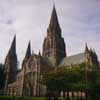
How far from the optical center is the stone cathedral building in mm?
51000

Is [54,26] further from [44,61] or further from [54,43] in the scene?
[44,61]

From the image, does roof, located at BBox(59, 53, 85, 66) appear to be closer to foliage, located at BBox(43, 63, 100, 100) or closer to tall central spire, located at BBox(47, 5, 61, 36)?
tall central spire, located at BBox(47, 5, 61, 36)

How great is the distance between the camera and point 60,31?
7238 cm

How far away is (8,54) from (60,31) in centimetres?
3452

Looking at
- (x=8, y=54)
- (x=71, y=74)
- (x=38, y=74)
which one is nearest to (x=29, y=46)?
(x=8, y=54)

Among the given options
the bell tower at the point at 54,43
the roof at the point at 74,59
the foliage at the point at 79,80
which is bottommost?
the foliage at the point at 79,80

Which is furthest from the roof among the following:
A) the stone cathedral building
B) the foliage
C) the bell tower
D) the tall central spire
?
the foliage

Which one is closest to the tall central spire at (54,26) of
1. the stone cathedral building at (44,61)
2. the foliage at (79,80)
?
the stone cathedral building at (44,61)

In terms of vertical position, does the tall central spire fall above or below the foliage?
above

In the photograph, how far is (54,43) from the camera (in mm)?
65938

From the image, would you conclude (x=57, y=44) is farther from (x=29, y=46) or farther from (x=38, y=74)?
(x=29, y=46)

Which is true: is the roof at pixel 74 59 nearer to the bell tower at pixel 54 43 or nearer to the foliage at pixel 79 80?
the bell tower at pixel 54 43

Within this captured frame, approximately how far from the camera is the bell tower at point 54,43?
6438 cm

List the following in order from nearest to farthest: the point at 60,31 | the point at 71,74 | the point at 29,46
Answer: the point at 71,74 → the point at 60,31 → the point at 29,46
